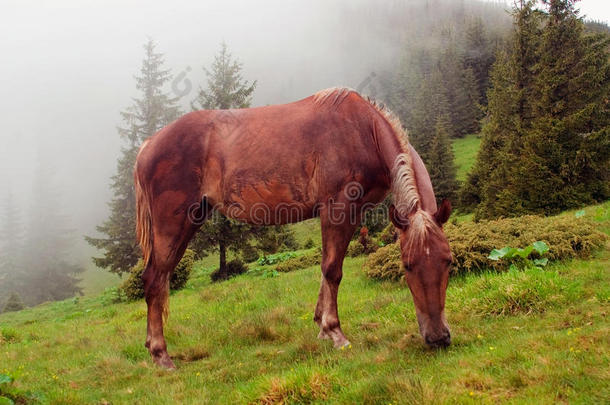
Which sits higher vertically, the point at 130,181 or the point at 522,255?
the point at 130,181

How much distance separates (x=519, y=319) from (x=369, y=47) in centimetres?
19724

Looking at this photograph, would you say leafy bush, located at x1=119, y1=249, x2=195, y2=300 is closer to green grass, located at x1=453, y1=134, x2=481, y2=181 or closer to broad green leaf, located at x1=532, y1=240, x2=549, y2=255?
broad green leaf, located at x1=532, y1=240, x2=549, y2=255

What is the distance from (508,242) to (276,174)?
5396 mm

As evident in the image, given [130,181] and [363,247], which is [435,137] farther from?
[130,181]

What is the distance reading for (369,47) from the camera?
184625 mm

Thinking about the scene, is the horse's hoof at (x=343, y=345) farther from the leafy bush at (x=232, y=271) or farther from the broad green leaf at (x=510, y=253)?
the leafy bush at (x=232, y=271)

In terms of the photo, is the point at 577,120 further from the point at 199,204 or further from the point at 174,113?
the point at 174,113

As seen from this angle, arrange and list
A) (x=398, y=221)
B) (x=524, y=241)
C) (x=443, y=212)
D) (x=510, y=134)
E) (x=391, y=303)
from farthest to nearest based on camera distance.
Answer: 1. (x=510, y=134)
2. (x=524, y=241)
3. (x=391, y=303)
4. (x=398, y=221)
5. (x=443, y=212)

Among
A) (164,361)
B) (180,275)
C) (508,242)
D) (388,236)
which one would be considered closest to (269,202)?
(164,361)

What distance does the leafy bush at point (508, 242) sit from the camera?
7.20 metres

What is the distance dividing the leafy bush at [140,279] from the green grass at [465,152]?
37314 mm

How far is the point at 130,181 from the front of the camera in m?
27.3

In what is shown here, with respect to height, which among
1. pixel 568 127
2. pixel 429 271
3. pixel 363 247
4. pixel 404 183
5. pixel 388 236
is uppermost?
pixel 568 127

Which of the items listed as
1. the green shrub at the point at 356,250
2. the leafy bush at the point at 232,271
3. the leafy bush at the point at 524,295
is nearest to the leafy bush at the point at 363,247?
the green shrub at the point at 356,250
